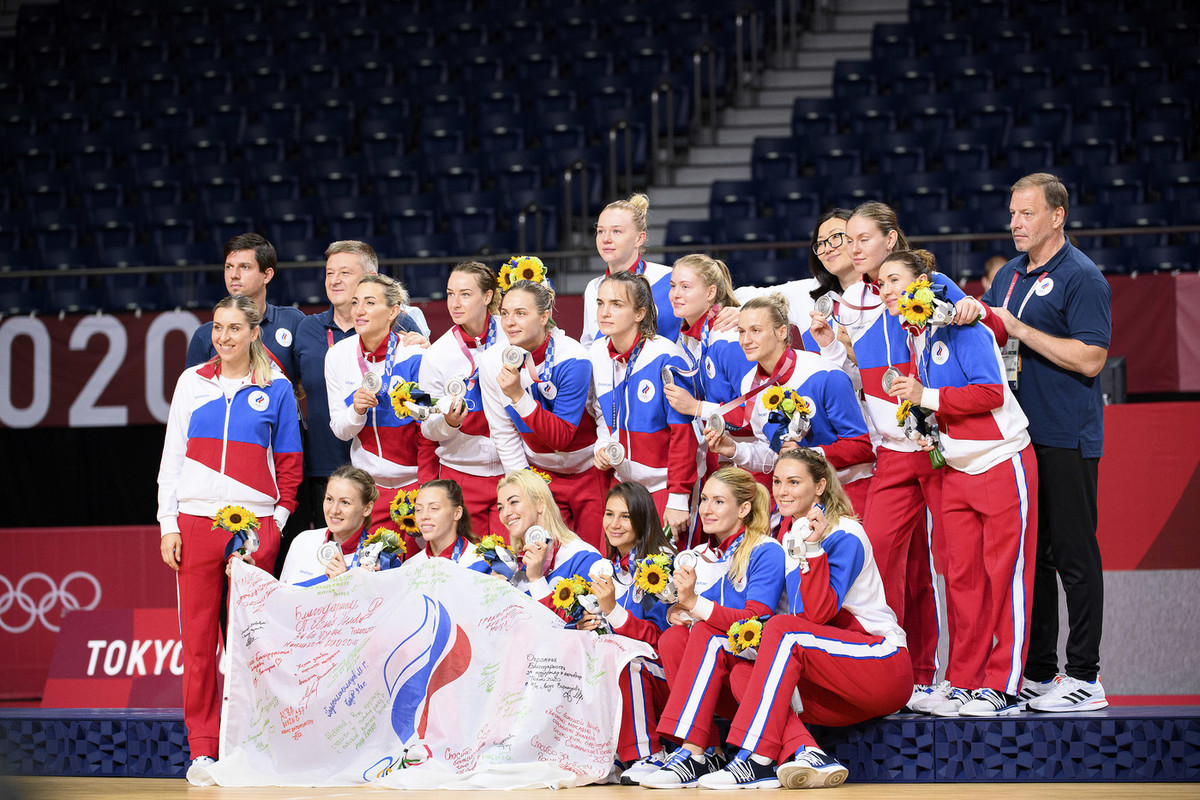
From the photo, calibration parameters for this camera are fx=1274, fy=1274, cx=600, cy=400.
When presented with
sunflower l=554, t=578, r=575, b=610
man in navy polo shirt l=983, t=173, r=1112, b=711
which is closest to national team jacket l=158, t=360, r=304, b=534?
sunflower l=554, t=578, r=575, b=610

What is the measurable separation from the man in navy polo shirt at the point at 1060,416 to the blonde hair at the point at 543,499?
1911 millimetres

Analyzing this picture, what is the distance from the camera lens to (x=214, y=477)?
17.7 feet

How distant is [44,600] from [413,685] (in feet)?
14.4

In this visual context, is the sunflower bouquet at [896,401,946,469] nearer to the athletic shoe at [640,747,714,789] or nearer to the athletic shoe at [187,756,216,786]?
the athletic shoe at [640,747,714,789]

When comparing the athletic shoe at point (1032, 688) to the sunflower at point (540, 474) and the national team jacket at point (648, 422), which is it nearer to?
the national team jacket at point (648, 422)

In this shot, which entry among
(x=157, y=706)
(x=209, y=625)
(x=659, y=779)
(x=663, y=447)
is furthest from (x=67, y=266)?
(x=659, y=779)

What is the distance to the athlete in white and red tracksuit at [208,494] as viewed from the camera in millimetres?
5391

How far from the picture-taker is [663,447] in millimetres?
5504

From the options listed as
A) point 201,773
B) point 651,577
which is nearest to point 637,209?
point 651,577

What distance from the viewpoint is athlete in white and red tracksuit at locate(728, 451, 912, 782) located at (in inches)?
182

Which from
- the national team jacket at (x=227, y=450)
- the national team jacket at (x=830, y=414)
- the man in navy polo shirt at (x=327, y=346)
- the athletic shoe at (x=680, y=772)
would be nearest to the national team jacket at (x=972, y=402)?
the national team jacket at (x=830, y=414)

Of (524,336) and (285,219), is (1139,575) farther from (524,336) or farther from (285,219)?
(285,219)

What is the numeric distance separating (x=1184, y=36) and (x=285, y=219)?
366 inches

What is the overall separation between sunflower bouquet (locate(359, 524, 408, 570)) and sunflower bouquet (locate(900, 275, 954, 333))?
2.33 meters
